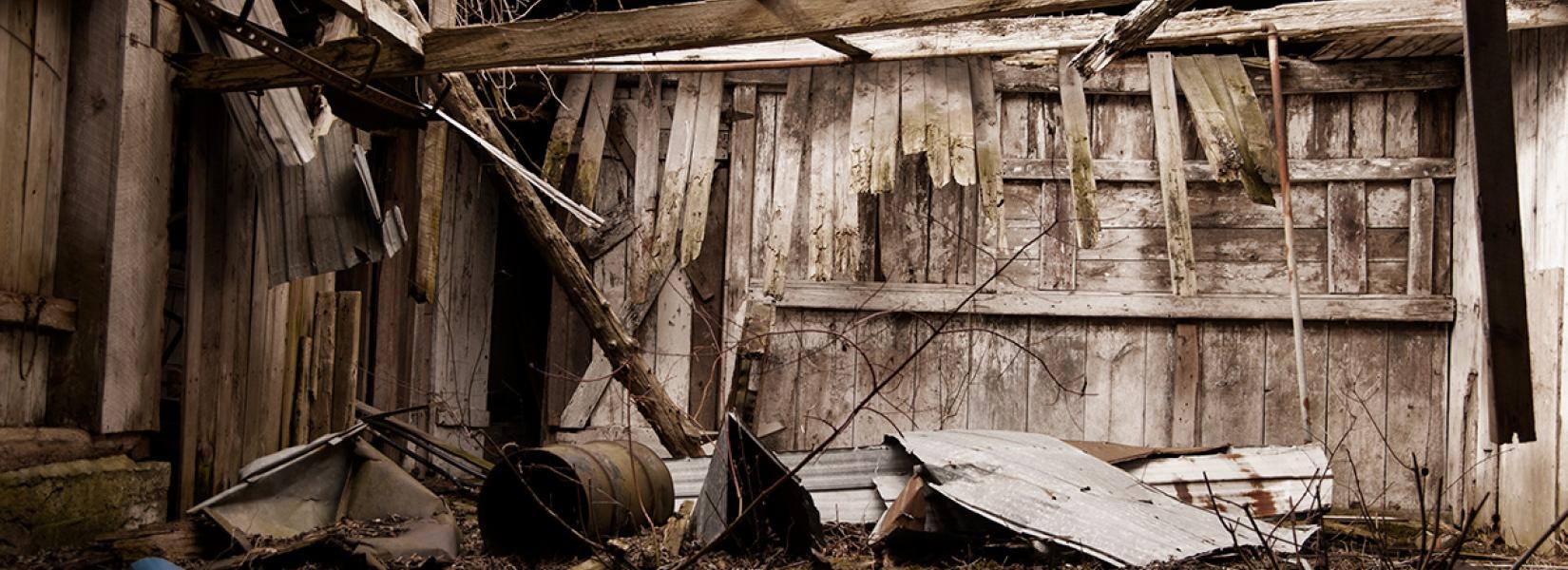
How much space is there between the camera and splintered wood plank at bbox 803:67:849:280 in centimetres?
762

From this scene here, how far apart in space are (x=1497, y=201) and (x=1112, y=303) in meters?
5.63

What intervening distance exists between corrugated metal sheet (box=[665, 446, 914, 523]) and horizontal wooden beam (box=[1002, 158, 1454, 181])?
2.26 meters

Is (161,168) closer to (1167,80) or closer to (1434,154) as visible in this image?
(1167,80)

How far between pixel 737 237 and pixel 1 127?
4.52 metres

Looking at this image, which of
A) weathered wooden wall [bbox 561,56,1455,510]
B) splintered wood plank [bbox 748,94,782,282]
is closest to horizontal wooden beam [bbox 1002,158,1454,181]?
weathered wooden wall [bbox 561,56,1455,510]

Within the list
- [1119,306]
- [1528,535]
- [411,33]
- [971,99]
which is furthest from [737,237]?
[1528,535]

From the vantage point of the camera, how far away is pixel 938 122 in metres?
7.62

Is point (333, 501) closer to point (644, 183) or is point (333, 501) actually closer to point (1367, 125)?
point (644, 183)

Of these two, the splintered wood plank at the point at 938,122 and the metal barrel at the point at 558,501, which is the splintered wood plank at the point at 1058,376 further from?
the metal barrel at the point at 558,501

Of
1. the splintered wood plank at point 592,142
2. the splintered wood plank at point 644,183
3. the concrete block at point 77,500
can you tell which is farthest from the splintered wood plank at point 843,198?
the concrete block at point 77,500

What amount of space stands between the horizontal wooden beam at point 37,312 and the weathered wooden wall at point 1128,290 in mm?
3738

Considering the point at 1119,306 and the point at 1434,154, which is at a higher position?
the point at 1434,154

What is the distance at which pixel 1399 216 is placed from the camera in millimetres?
7852

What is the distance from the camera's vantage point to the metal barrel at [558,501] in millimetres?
5512
